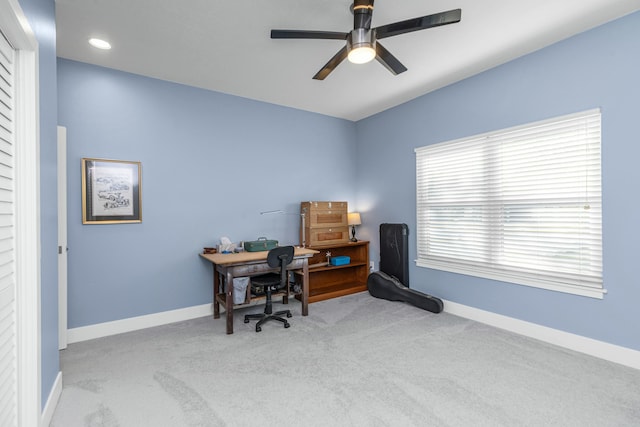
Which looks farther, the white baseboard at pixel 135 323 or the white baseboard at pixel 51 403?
the white baseboard at pixel 135 323

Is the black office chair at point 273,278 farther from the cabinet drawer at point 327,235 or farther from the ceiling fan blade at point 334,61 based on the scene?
the ceiling fan blade at point 334,61

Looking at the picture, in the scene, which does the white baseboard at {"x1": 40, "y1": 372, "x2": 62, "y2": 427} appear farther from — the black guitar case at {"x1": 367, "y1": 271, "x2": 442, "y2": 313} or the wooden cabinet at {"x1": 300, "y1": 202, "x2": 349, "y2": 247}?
the black guitar case at {"x1": 367, "y1": 271, "x2": 442, "y2": 313}

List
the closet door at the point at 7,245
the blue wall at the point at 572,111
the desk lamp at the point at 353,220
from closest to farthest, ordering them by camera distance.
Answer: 1. the closet door at the point at 7,245
2. the blue wall at the point at 572,111
3. the desk lamp at the point at 353,220

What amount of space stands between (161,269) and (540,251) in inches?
156

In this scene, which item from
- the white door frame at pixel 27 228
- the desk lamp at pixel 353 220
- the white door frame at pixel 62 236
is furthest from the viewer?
the desk lamp at pixel 353 220

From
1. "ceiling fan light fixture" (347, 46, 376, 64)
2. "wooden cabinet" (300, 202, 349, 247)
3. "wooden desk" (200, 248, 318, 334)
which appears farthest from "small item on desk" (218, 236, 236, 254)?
"ceiling fan light fixture" (347, 46, 376, 64)

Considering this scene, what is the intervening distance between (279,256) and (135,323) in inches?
67.3

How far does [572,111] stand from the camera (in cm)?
262

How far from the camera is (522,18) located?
7.66ft

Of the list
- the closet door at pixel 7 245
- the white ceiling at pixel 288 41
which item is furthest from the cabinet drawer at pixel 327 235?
the closet door at pixel 7 245

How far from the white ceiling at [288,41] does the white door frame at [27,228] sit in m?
1.03

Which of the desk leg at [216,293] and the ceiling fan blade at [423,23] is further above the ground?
the ceiling fan blade at [423,23]

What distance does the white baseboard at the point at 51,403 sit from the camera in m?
1.68

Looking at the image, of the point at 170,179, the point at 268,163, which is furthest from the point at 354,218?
the point at 170,179
